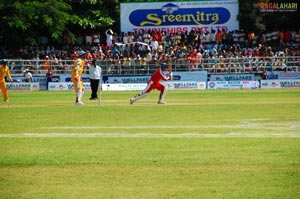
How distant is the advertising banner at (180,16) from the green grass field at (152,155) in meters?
27.7

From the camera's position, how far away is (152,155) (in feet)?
45.0

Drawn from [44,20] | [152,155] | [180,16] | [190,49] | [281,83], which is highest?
[180,16]

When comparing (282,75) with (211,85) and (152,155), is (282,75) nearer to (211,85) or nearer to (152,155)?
(211,85)

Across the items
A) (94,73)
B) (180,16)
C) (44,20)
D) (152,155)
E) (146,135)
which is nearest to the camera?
(152,155)

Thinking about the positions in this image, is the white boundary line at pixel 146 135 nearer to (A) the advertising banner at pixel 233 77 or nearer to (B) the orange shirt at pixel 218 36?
(A) the advertising banner at pixel 233 77

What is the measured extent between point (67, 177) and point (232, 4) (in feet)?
134

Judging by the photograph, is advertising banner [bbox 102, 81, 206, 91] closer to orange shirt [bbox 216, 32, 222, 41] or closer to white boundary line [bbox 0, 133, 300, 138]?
orange shirt [bbox 216, 32, 222, 41]

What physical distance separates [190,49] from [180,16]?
4439 millimetres

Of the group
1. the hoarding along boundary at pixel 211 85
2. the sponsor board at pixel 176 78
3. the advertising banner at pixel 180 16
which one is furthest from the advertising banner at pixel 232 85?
the advertising banner at pixel 180 16

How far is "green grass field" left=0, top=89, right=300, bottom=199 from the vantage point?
34.4 ft

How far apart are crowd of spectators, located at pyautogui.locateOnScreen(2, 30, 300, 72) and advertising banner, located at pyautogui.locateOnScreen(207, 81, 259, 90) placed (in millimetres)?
1145

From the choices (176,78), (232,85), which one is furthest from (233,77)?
(176,78)

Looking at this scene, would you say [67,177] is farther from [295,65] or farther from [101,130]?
[295,65]

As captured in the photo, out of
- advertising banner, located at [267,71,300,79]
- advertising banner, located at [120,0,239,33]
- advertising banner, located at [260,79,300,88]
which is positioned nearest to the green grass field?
advertising banner, located at [260,79,300,88]
